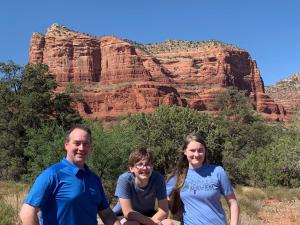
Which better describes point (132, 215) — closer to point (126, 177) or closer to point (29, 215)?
point (126, 177)

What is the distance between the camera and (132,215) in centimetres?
444

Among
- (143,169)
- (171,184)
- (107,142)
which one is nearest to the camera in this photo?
(143,169)

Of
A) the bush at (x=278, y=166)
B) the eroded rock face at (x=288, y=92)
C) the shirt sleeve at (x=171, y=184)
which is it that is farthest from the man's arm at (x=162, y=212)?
the eroded rock face at (x=288, y=92)

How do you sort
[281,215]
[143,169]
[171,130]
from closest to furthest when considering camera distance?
[143,169] → [281,215] → [171,130]

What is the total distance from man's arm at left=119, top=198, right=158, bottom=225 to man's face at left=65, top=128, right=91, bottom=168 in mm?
1110

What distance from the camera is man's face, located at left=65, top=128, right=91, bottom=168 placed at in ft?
11.4

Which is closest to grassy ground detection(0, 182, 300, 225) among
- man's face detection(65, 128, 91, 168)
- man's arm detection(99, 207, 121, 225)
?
man's arm detection(99, 207, 121, 225)

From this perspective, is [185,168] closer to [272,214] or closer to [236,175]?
[272,214]

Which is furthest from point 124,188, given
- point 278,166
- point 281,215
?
point 278,166

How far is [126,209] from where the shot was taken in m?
4.45

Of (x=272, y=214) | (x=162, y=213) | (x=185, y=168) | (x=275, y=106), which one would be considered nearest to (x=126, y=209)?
(x=162, y=213)

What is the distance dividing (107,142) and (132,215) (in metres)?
13.1

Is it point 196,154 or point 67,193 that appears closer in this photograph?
point 67,193

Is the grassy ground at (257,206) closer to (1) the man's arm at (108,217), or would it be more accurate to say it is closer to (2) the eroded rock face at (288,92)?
(1) the man's arm at (108,217)
